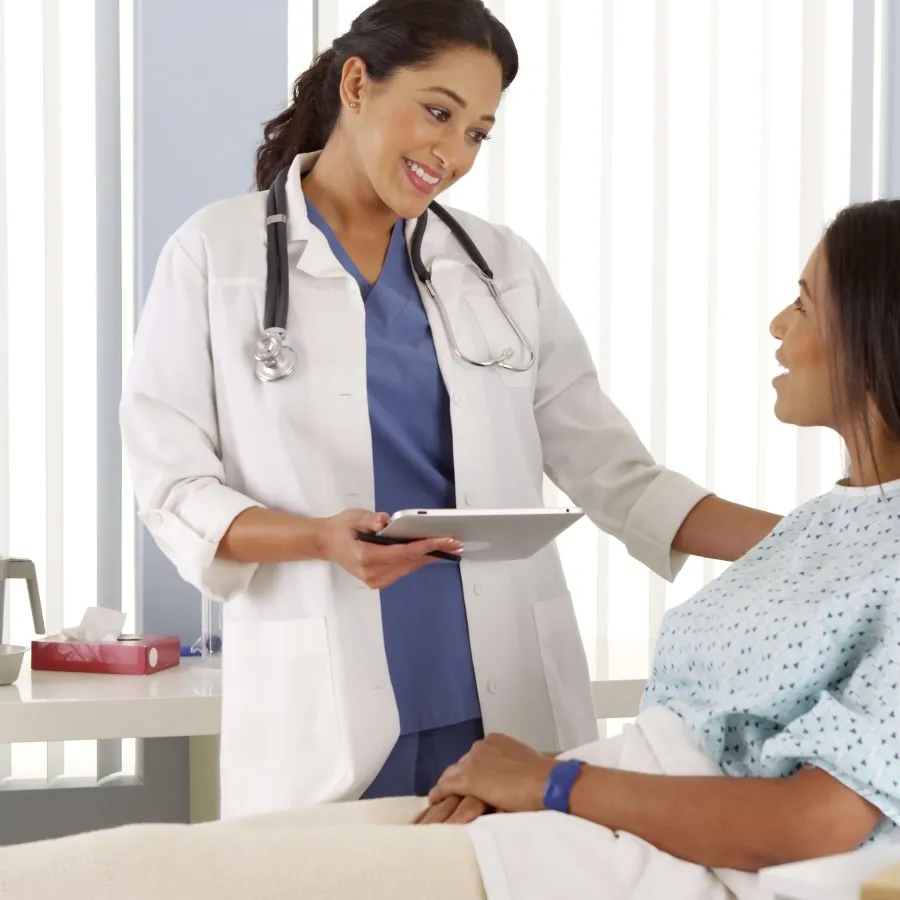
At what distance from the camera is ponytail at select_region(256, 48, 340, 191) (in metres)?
1.67

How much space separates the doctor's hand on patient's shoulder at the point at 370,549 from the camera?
130cm

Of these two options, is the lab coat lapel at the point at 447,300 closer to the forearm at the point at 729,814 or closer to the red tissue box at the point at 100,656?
the forearm at the point at 729,814

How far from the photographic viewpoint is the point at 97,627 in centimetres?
230

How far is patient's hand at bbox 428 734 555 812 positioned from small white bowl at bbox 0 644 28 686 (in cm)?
112

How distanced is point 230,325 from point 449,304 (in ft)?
1.00

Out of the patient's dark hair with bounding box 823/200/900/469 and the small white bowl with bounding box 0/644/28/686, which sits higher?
the patient's dark hair with bounding box 823/200/900/469

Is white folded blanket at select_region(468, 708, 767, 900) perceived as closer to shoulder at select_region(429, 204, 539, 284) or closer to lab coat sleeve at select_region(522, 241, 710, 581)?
lab coat sleeve at select_region(522, 241, 710, 581)

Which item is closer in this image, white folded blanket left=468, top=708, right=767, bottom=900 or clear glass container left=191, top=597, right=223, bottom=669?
white folded blanket left=468, top=708, right=767, bottom=900

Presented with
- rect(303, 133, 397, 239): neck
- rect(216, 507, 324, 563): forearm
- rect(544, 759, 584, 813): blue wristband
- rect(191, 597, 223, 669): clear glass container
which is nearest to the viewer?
rect(544, 759, 584, 813): blue wristband

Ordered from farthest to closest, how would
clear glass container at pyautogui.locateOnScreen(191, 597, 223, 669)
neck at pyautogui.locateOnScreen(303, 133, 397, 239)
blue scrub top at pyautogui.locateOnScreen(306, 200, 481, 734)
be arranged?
clear glass container at pyautogui.locateOnScreen(191, 597, 223, 669)
neck at pyautogui.locateOnScreen(303, 133, 397, 239)
blue scrub top at pyautogui.locateOnScreen(306, 200, 481, 734)

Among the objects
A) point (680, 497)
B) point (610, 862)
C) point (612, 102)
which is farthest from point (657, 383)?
point (610, 862)

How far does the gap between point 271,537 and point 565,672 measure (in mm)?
474

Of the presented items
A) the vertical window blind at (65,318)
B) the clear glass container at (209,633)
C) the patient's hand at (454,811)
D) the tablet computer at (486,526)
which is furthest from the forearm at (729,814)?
the vertical window blind at (65,318)

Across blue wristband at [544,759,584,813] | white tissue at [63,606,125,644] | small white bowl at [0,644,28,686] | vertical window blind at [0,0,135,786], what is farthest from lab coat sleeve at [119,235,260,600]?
vertical window blind at [0,0,135,786]
